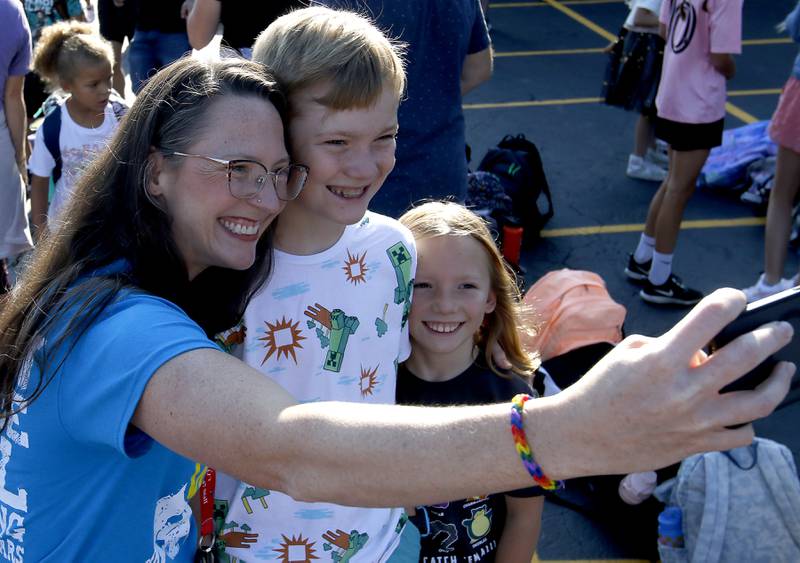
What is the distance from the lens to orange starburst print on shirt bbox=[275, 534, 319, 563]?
186 cm

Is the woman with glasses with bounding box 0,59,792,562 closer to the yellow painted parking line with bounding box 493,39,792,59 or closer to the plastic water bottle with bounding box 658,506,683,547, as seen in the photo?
the plastic water bottle with bounding box 658,506,683,547

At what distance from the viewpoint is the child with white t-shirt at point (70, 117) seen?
159 inches

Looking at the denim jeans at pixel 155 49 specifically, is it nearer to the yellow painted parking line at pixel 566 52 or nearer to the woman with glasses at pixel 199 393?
the woman with glasses at pixel 199 393

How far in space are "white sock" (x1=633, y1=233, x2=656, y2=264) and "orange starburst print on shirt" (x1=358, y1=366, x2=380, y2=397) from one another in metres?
3.59

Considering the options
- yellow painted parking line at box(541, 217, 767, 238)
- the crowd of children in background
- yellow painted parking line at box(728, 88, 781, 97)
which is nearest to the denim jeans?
yellow painted parking line at box(541, 217, 767, 238)

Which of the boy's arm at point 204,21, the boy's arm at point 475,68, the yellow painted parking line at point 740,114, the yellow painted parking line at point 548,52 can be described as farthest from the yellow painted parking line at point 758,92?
the boy's arm at point 204,21

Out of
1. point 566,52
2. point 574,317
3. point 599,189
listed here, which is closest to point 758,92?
point 566,52

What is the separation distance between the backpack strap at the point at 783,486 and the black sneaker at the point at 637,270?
88.4 inches

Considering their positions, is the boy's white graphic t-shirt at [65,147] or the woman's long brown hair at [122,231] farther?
the boy's white graphic t-shirt at [65,147]

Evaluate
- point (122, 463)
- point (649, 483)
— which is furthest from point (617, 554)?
point (122, 463)

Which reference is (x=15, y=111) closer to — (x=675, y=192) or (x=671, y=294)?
(x=675, y=192)

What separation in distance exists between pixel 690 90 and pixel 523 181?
1.38 m

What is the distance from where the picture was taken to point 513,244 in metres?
4.89

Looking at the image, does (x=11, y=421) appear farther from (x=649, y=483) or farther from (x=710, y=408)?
(x=649, y=483)
